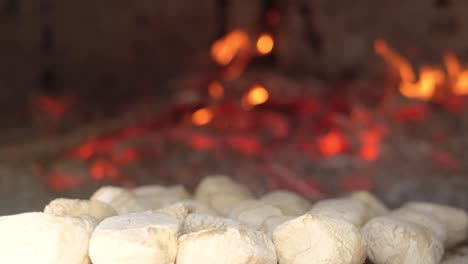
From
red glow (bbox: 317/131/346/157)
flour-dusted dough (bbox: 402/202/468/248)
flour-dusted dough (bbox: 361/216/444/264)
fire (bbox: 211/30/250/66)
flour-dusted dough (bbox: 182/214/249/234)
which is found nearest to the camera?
flour-dusted dough (bbox: 182/214/249/234)

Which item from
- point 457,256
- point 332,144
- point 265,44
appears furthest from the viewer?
point 265,44

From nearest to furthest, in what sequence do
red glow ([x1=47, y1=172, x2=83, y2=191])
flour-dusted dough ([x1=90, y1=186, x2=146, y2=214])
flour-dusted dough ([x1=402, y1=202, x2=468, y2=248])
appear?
flour-dusted dough ([x1=90, y1=186, x2=146, y2=214]) < flour-dusted dough ([x1=402, y1=202, x2=468, y2=248]) < red glow ([x1=47, y1=172, x2=83, y2=191])

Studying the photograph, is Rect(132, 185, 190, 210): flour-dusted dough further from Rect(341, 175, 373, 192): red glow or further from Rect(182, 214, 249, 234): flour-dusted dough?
Rect(341, 175, 373, 192): red glow

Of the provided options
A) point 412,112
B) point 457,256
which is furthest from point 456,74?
point 457,256

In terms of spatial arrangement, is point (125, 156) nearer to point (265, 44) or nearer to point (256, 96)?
point (256, 96)

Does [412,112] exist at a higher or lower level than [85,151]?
higher

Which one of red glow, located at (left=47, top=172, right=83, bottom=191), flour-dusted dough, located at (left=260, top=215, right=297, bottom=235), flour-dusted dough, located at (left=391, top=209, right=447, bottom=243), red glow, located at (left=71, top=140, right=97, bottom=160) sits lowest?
red glow, located at (left=71, top=140, right=97, bottom=160)

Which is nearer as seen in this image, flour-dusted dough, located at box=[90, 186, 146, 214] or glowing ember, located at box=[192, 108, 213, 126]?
flour-dusted dough, located at box=[90, 186, 146, 214]

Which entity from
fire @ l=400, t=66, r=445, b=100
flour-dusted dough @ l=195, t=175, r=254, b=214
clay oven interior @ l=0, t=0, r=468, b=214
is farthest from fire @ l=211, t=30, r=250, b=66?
flour-dusted dough @ l=195, t=175, r=254, b=214
